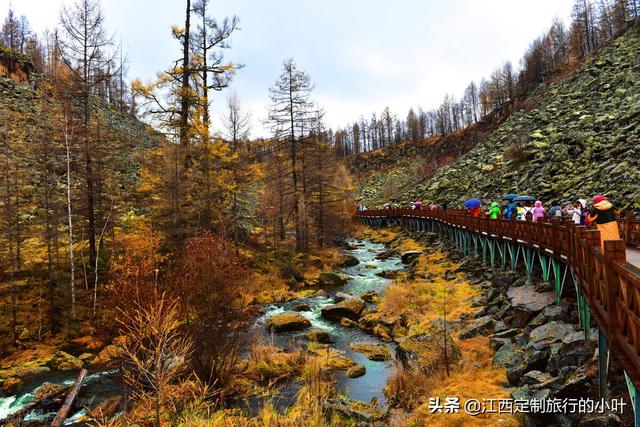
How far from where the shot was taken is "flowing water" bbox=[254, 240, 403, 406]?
8.94m

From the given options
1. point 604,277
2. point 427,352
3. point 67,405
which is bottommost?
point 67,405

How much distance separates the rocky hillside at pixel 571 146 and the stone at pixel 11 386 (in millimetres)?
25424

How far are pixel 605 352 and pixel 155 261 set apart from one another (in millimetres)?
15207

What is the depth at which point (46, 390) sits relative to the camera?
31.3ft

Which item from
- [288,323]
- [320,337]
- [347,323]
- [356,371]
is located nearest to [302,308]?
[288,323]

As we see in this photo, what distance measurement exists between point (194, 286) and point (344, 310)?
6389mm

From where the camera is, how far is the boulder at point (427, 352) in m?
8.57

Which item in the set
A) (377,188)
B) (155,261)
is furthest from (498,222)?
(377,188)

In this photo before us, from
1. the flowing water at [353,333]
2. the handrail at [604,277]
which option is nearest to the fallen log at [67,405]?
the flowing water at [353,333]

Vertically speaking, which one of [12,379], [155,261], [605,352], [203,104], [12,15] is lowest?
[12,379]

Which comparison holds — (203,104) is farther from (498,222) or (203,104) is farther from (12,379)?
(498,222)

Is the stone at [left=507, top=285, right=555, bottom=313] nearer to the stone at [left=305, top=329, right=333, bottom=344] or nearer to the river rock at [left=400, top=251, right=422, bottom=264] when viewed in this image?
the stone at [left=305, top=329, right=333, bottom=344]

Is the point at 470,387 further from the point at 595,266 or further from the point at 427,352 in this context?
the point at 595,266

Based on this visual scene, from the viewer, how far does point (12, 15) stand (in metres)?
65.6
